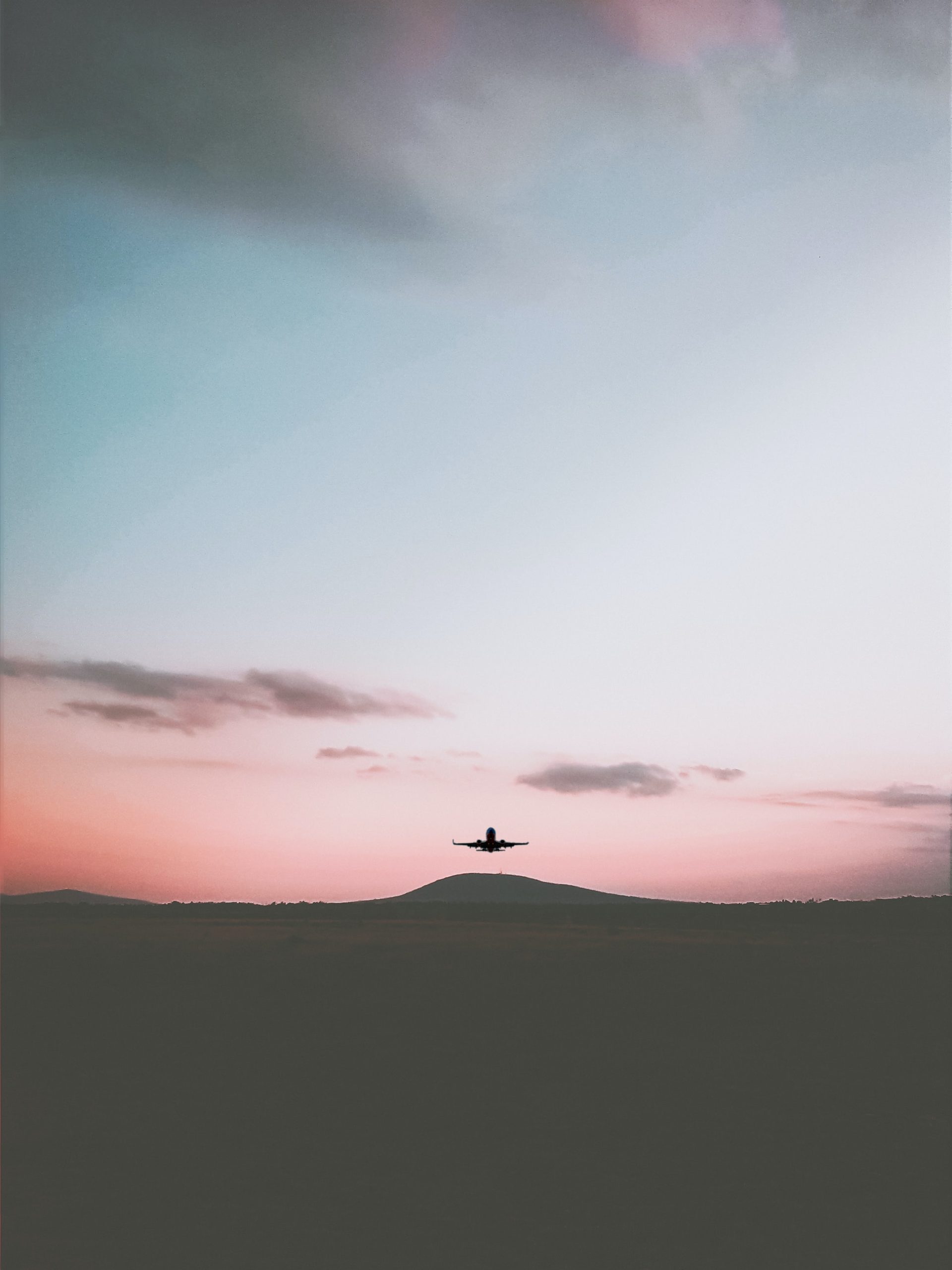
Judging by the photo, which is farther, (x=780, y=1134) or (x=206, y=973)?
(x=206, y=973)

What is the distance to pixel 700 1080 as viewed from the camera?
2708 cm

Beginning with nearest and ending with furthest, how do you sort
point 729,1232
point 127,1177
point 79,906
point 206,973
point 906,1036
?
point 729,1232
point 127,1177
point 906,1036
point 206,973
point 79,906

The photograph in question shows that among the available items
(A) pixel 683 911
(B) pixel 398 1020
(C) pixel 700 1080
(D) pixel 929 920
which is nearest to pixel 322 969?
(B) pixel 398 1020

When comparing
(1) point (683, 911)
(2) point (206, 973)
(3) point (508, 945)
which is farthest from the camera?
(1) point (683, 911)

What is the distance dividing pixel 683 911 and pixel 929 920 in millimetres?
41077

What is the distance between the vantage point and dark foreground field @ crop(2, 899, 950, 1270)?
53.9 ft

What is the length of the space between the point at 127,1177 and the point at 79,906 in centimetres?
14782

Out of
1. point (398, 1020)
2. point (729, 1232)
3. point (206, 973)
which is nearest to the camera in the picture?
point (729, 1232)

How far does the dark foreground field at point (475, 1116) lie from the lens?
16438mm

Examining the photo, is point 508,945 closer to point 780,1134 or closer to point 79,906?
point 780,1134

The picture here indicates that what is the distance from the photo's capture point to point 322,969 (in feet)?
162

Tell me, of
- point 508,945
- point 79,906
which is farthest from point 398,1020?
point 79,906

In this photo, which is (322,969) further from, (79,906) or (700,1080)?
(79,906)

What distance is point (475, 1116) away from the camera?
77.2ft
